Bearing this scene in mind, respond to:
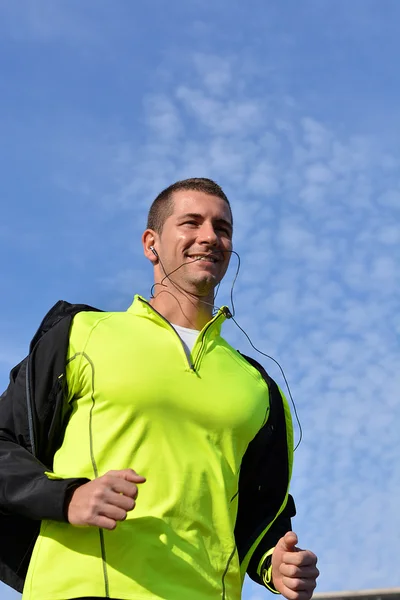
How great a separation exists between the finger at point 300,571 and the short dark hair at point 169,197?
2269 mm

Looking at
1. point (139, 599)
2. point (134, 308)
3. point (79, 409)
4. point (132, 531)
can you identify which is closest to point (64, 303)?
point (134, 308)

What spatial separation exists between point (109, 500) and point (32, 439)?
2.58 feet

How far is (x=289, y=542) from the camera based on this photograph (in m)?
3.99

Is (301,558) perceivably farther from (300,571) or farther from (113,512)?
(113,512)

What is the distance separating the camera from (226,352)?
16.0 feet

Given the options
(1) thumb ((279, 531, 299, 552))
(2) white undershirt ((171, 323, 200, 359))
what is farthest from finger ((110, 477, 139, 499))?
(2) white undershirt ((171, 323, 200, 359))

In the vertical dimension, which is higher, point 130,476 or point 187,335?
point 187,335

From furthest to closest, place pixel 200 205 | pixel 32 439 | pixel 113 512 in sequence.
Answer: pixel 200 205 < pixel 32 439 < pixel 113 512

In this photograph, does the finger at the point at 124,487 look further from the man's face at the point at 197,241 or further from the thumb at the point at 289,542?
the man's face at the point at 197,241

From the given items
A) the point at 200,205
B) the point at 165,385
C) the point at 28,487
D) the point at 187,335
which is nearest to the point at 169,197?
the point at 200,205

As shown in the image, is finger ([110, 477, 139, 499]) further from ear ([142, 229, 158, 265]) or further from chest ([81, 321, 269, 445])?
ear ([142, 229, 158, 265])

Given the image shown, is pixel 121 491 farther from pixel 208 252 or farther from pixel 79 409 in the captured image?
pixel 208 252

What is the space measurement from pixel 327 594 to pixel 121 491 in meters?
26.2

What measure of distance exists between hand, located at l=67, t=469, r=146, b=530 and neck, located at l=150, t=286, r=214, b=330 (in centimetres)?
148
